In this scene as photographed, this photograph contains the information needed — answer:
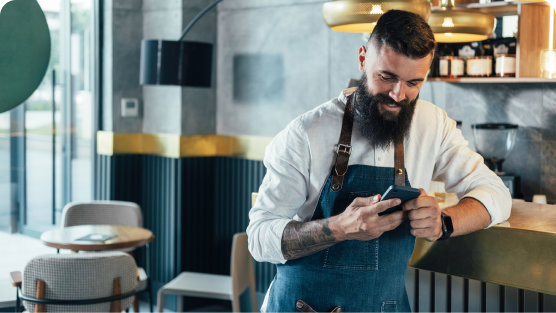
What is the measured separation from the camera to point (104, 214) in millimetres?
4914

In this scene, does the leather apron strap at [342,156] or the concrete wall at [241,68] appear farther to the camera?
the concrete wall at [241,68]

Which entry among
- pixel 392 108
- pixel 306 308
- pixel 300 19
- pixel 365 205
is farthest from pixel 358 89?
pixel 300 19

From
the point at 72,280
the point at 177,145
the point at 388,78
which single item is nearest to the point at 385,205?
the point at 388,78

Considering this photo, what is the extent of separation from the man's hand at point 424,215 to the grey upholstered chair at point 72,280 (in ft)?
6.70

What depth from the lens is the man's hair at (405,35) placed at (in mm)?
1901

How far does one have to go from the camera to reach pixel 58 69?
18.1 feet

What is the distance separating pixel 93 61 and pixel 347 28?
11.0ft

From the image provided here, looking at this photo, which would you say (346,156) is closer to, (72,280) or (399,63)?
(399,63)

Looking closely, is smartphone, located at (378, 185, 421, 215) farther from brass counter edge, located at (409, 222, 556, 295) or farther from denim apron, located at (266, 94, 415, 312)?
brass counter edge, located at (409, 222, 556, 295)

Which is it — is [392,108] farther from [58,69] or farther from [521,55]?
[58,69]

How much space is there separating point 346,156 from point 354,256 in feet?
0.92

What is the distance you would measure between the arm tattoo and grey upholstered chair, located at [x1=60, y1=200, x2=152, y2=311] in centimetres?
308

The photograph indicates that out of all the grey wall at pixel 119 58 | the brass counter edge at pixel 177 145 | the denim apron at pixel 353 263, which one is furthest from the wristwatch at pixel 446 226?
the grey wall at pixel 119 58

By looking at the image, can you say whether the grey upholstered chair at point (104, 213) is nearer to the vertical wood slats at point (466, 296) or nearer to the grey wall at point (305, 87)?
the grey wall at point (305, 87)
